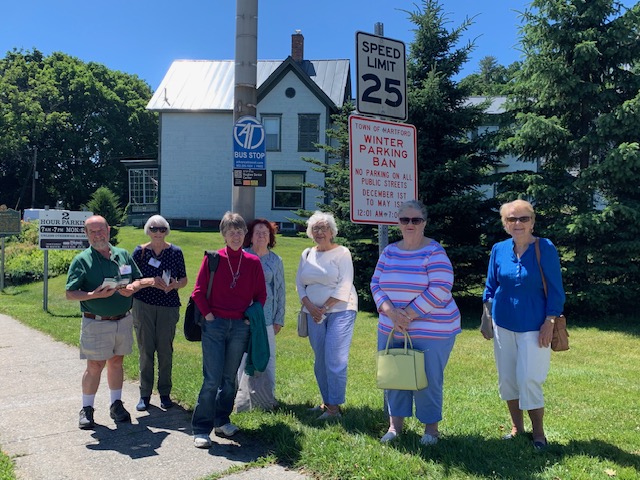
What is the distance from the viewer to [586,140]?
11562mm

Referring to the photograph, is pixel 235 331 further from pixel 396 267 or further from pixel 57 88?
pixel 57 88

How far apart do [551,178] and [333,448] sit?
9.84 meters

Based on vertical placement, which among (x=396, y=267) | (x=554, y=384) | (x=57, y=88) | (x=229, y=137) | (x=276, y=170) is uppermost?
(x=57, y=88)

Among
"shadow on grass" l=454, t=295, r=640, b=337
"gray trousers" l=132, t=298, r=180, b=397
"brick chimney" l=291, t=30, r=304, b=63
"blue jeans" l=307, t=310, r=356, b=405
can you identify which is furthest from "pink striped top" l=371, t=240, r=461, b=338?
"brick chimney" l=291, t=30, r=304, b=63

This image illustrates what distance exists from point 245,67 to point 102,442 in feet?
12.1

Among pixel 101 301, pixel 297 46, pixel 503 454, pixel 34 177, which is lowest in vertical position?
pixel 503 454

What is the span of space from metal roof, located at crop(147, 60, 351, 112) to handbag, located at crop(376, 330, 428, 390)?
27405mm

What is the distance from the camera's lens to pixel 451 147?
12.6m

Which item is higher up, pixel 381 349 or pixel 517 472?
pixel 381 349

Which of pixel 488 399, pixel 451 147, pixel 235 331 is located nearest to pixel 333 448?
pixel 235 331

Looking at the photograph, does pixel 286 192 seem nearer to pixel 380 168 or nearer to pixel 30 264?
pixel 30 264

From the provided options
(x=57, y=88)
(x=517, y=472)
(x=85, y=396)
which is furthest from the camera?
(x=57, y=88)

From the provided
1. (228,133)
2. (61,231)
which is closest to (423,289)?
(61,231)

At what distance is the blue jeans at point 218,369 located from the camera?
459cm
